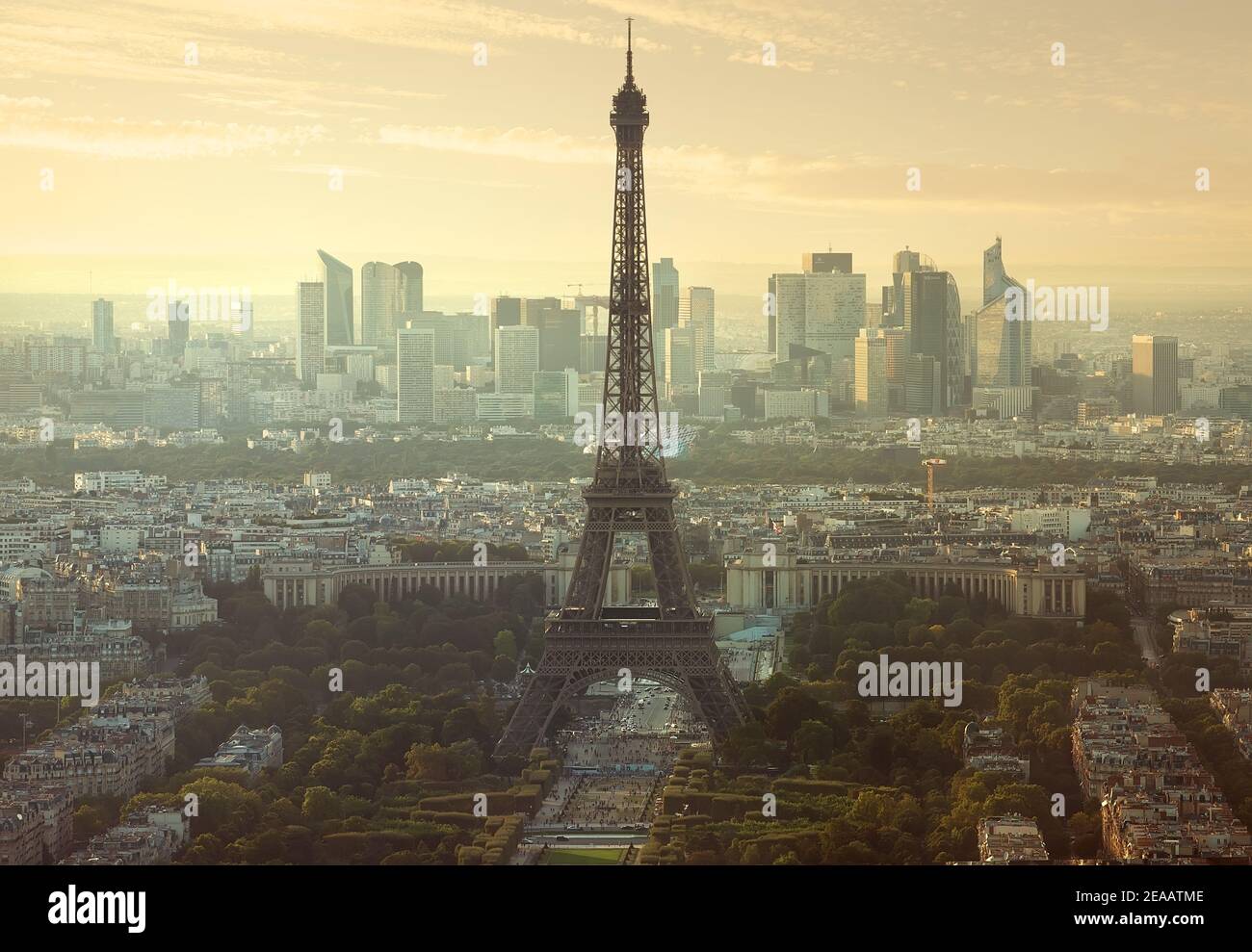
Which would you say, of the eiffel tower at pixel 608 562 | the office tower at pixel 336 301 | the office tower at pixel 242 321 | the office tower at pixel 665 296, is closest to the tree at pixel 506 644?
the eiffel tower at pixel 608 562

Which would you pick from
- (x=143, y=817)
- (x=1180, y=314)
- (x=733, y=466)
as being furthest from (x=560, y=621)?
(x=733, y=466)

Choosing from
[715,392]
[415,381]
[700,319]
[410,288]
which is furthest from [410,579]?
[415,381]

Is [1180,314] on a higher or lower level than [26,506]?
higher

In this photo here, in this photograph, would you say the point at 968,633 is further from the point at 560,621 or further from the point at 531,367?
the point at 531,367

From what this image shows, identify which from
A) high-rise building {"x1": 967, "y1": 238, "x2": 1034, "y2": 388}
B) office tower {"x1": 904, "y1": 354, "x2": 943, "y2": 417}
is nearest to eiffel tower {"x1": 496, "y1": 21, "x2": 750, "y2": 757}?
high-rise building {"x1": 967, "y1": 238, "x2": 1034, "y2": 388}

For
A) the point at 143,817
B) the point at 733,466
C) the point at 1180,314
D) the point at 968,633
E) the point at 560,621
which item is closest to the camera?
the point at 143,817

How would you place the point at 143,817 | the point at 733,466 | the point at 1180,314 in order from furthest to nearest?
the point at 733,466
the point at 1180,314
the point at 143,817

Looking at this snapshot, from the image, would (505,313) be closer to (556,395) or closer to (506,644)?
(556,395)
